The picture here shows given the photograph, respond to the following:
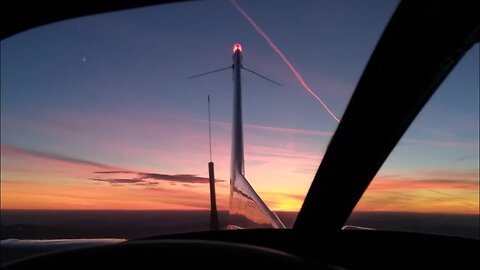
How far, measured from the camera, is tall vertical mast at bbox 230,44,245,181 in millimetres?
11812

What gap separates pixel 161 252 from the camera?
4.57 ft

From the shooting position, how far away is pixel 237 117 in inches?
485

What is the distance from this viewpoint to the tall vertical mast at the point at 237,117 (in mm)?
11812

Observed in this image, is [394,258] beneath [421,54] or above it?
beneath

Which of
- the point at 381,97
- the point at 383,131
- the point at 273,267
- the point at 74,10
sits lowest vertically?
the point at 273,267

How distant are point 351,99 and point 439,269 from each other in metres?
1.51

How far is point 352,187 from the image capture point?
122 inches

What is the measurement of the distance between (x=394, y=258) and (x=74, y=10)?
10.1ft

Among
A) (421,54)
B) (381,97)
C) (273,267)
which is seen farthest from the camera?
(381,97)

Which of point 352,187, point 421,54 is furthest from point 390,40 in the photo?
point 352,187

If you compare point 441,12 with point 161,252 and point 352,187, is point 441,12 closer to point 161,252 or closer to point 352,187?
point 352,187

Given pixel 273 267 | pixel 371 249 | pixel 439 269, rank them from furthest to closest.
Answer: pixel 371 249, pixel 439 269, pixel 273 267

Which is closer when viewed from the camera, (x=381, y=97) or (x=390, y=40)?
(x=390, y=40)

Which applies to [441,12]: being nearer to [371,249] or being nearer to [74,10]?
[371,249]
